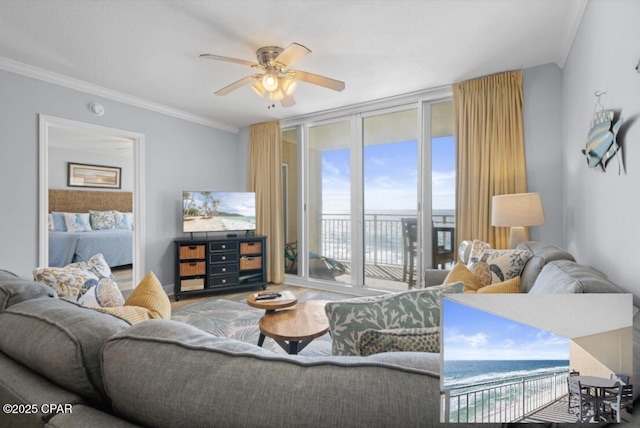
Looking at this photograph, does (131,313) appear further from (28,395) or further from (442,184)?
(442,184)

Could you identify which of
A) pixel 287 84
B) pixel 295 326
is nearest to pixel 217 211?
pixel 287 84

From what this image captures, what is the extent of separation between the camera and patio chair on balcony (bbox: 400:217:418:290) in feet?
12.5

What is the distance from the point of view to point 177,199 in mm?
4418

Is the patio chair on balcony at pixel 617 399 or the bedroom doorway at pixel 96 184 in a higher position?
the bedroom doorway at pixel 96 184

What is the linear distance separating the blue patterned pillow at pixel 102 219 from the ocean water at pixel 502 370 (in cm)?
731

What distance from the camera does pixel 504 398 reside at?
13.1 inches

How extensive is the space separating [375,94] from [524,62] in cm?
148

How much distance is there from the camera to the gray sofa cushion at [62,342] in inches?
26.3

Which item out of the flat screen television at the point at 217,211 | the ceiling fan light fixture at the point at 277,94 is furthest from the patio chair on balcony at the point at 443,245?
the flat screen television at the point at 217,211

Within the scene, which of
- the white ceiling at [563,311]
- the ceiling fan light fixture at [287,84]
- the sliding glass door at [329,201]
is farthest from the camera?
the sliding glass door at [329,201]

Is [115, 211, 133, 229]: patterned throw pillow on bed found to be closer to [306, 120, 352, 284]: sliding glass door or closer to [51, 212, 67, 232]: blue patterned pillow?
[51, 212, 67, 232]: blue patterned pillow

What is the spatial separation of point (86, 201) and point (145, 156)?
3347mm

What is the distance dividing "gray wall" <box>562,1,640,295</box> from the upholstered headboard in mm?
7598

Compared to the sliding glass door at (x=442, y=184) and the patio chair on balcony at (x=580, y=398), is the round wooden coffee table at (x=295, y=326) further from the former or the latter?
the sliding glass door at (x=442, y=184)
